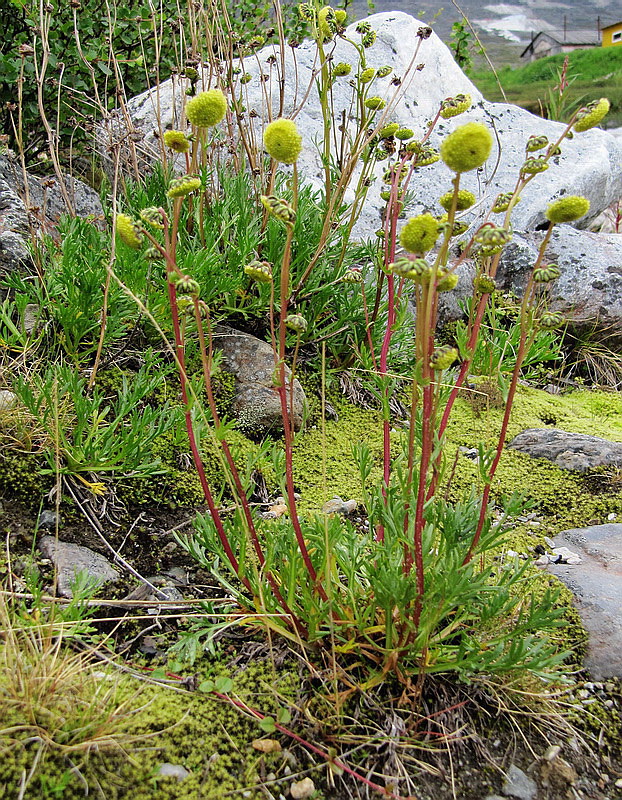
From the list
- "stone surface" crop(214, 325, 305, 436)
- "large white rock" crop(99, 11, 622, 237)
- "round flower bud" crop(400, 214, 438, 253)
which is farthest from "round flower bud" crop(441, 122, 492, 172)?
"large white rock" crop(99, 11, 622, 237)

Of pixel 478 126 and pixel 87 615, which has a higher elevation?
pixel 478 126

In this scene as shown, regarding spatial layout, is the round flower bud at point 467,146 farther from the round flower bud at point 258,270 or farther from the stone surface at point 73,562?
the stone surface at point 73,562

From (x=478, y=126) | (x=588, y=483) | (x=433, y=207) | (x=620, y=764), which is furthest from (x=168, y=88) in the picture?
(x=620, y=764)

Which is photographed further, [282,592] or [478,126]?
[282,592]

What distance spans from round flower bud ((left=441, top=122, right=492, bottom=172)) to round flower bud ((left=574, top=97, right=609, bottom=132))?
508 mm

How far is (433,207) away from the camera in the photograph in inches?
182

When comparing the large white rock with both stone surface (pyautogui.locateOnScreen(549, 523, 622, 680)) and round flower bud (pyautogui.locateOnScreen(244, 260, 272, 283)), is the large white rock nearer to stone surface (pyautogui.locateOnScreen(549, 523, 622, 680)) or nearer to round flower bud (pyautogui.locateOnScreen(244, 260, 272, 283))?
stone surface (pyautogui.locateOnScreen(549, 523, 622, 680))

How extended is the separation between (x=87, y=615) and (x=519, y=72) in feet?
140

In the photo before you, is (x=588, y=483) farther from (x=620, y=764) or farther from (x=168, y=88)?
(x=168, y=88)

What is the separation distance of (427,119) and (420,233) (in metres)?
3.93

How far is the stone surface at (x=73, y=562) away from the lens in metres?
2.04

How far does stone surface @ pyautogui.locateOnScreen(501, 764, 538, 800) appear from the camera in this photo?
A: 62.3 inches

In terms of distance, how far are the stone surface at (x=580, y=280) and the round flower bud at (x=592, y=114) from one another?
287cm

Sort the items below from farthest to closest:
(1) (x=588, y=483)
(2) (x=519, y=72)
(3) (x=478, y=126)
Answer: (2) (x=519, y=72)
(1) (x=588, y=483)
(3) (x=478, y=126)
